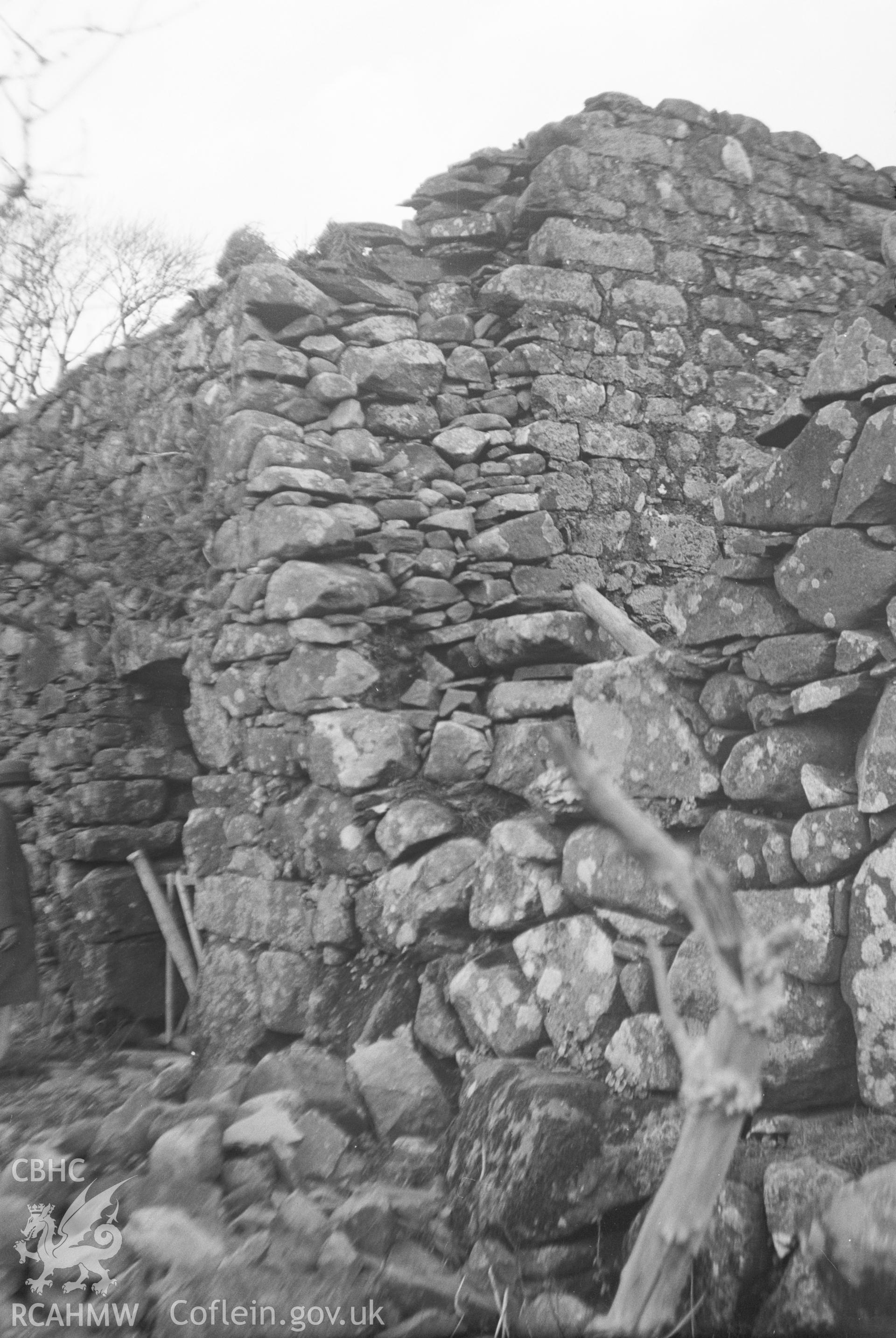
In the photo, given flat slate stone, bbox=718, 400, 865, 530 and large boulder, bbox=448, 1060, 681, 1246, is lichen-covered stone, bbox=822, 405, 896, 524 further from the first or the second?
large boulder, bbox=448, 1060, 681, 1246

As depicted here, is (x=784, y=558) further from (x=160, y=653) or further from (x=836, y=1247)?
(x=160, y=653)

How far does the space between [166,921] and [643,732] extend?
3.03 m

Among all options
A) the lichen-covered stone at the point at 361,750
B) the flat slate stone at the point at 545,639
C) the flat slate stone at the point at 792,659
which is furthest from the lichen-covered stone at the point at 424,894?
the flat slate stone at the point at 792,659

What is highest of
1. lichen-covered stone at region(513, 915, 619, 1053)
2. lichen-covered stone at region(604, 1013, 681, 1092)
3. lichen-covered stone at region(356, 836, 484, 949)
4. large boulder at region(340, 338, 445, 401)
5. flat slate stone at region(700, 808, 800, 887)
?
large boulder at region(340, 338, 445, 401)

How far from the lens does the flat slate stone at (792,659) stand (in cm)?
273

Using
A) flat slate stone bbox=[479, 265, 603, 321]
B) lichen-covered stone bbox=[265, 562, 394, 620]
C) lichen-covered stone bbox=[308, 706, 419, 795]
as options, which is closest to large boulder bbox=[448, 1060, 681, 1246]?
lichen-covered stone bbox=[308, 706, 419, 795]

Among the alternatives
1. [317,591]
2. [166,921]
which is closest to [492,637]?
[317,591]

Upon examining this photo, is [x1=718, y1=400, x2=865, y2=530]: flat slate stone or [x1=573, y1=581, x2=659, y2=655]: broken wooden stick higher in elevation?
[x1=718, y1=400, x2=865, y2=530]: flat slate stone

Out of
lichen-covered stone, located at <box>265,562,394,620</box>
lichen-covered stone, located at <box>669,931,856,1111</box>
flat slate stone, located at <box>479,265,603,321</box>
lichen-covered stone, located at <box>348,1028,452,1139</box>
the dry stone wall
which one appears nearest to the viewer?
lichen-covered stone, located at <box>669,931,856,1111</box>

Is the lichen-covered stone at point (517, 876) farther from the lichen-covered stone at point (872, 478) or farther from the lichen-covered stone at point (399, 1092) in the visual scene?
the lichen-covered stone at point (872, 478)

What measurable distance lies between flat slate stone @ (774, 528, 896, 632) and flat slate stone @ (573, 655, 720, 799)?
0.47m

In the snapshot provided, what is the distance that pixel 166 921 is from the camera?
5254 millimetres

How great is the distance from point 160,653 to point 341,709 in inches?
58.0

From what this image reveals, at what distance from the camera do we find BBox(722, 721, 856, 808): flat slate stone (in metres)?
2.73
